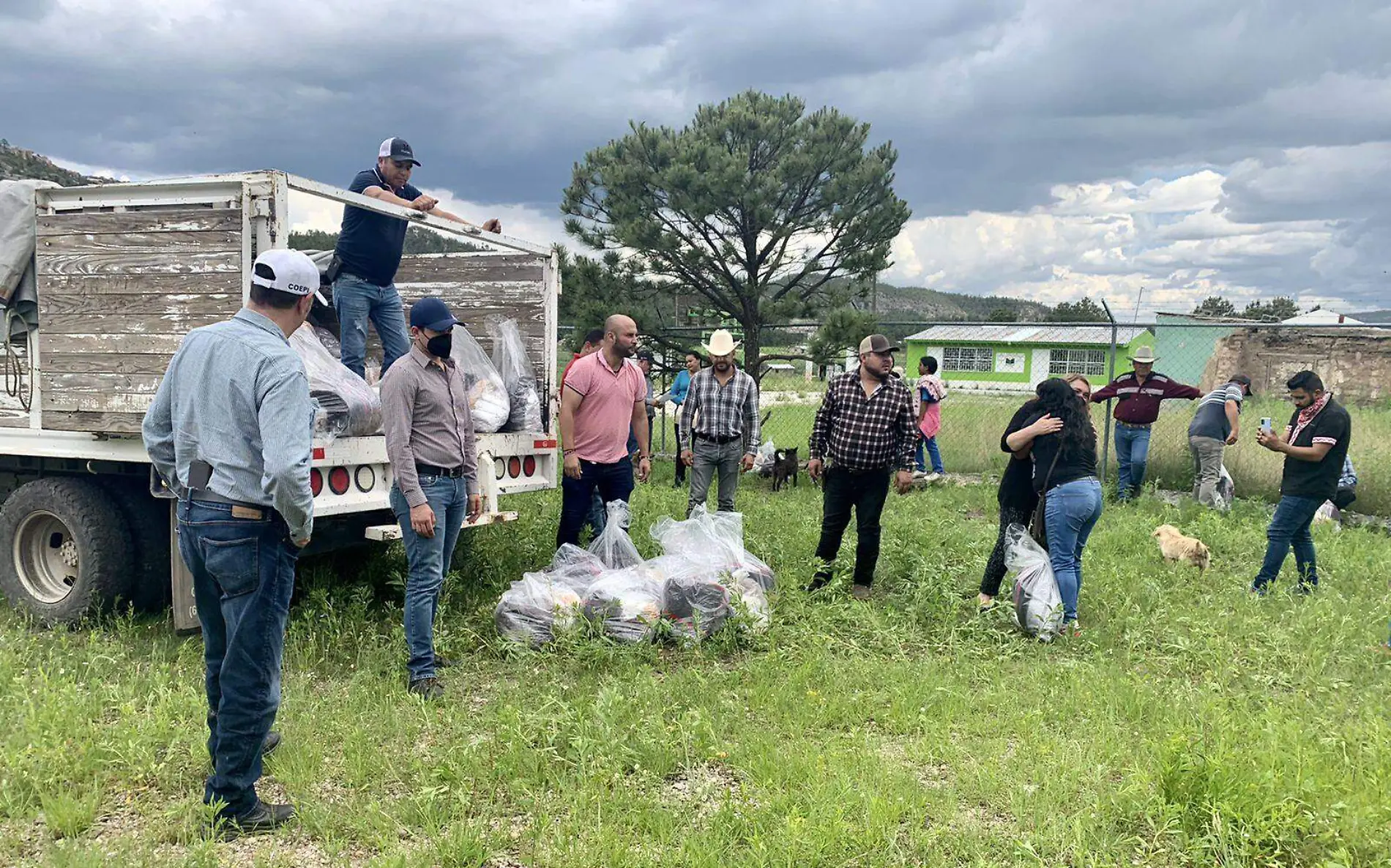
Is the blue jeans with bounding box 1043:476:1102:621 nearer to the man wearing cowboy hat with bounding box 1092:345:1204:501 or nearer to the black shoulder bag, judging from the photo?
the black shoulder bag

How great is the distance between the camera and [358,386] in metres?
4.79

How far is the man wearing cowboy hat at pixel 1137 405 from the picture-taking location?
29.7 ft

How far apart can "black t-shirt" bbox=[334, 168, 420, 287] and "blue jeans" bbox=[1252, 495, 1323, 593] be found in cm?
578

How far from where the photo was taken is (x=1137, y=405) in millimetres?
9148

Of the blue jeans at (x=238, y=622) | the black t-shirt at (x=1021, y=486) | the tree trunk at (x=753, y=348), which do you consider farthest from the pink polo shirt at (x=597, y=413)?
the tree trunk at (x=753, y=348)

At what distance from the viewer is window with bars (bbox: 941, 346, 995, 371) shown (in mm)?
44750

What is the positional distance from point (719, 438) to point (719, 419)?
162 millimetres

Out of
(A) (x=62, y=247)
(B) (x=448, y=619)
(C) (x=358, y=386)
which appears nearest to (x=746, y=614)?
(B) (x=448, y=619)

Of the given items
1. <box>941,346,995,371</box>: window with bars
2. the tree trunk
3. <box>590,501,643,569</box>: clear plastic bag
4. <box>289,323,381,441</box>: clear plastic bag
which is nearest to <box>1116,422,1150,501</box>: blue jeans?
the tree trunk

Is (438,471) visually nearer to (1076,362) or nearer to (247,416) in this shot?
(247,416)

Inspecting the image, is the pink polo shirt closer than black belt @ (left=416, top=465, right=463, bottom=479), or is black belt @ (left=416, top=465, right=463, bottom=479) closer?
black belt @ (left=416, top=465, right=463, bottom=479)

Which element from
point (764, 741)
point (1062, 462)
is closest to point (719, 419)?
point (1062, 462)

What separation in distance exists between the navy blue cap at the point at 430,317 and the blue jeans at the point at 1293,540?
5345 millimetres

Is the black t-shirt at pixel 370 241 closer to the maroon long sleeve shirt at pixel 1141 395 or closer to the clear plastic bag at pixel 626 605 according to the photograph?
the clear plastic bag at pixel 626 605
